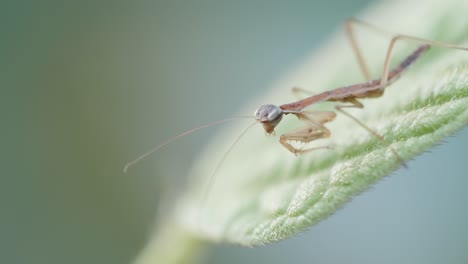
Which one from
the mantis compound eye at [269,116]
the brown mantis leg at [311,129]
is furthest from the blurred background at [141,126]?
the brown mantis leg at [311,129]

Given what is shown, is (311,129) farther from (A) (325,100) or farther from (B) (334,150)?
(B) (334,150)

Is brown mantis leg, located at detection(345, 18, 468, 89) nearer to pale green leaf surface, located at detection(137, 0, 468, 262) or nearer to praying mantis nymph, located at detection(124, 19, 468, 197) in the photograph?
praying mantis nymph, located at detection(124, 19, 468, 197)

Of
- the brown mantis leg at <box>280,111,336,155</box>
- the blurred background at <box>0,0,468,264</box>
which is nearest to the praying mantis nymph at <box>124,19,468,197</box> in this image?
the brown mantis leg at <box>280,111,336,155</box>

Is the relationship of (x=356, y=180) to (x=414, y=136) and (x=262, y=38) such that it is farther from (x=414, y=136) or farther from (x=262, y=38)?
(x=262, y=38)

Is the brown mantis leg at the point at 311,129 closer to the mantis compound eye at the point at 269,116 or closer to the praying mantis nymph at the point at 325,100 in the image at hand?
the praying mantis nymph at the point at 325,100

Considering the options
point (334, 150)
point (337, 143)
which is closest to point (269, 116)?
point (337, 143)

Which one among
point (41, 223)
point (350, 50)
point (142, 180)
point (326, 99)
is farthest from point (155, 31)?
point (326, 99)

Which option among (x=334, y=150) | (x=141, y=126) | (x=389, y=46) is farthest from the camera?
(x=141, y=126)
